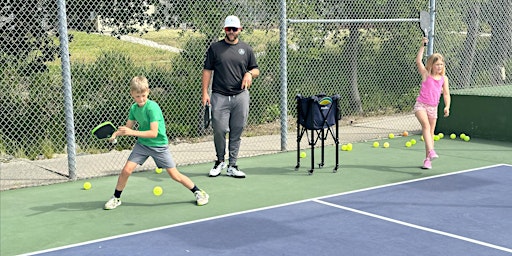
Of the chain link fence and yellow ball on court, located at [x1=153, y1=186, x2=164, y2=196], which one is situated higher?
the chain link fence

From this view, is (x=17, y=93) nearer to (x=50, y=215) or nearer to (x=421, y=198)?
(x=50, y=215)

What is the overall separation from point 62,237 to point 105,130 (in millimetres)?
1205

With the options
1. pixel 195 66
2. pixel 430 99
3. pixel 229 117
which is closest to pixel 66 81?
pixel 229 117

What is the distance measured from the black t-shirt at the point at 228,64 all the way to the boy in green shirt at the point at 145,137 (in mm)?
1663

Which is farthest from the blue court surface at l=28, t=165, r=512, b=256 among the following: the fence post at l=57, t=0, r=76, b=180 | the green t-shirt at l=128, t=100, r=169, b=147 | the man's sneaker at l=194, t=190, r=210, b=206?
the fence post at l=57, t=0, r=76, b=180

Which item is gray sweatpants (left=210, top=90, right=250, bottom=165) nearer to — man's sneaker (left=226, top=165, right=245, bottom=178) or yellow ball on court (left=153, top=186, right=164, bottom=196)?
man's sneaker (left=226, top=165, right=245, bottom=178)

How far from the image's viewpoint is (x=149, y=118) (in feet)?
23.1

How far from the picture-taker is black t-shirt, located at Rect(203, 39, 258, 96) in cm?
865

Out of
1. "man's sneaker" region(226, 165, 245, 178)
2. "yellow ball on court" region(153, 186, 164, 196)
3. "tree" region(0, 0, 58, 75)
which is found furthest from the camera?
"tree" region(0, 0, 58, 75)

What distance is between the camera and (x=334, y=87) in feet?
47.5

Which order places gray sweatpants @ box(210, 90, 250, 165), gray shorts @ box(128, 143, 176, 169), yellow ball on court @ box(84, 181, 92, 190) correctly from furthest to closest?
gray sweatpants @ box(210, 90, 250, 165) → yellow ball on court @ box(84, 181, 92, 190) → gray shorts @ box(128, 143, 176, 169)

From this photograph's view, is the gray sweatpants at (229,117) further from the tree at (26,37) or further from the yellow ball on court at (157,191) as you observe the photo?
the tree at (26,37)

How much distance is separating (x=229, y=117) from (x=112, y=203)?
2.16 meters

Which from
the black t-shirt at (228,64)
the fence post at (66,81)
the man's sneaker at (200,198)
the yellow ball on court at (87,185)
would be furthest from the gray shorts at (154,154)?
the fence post at (66,81)
